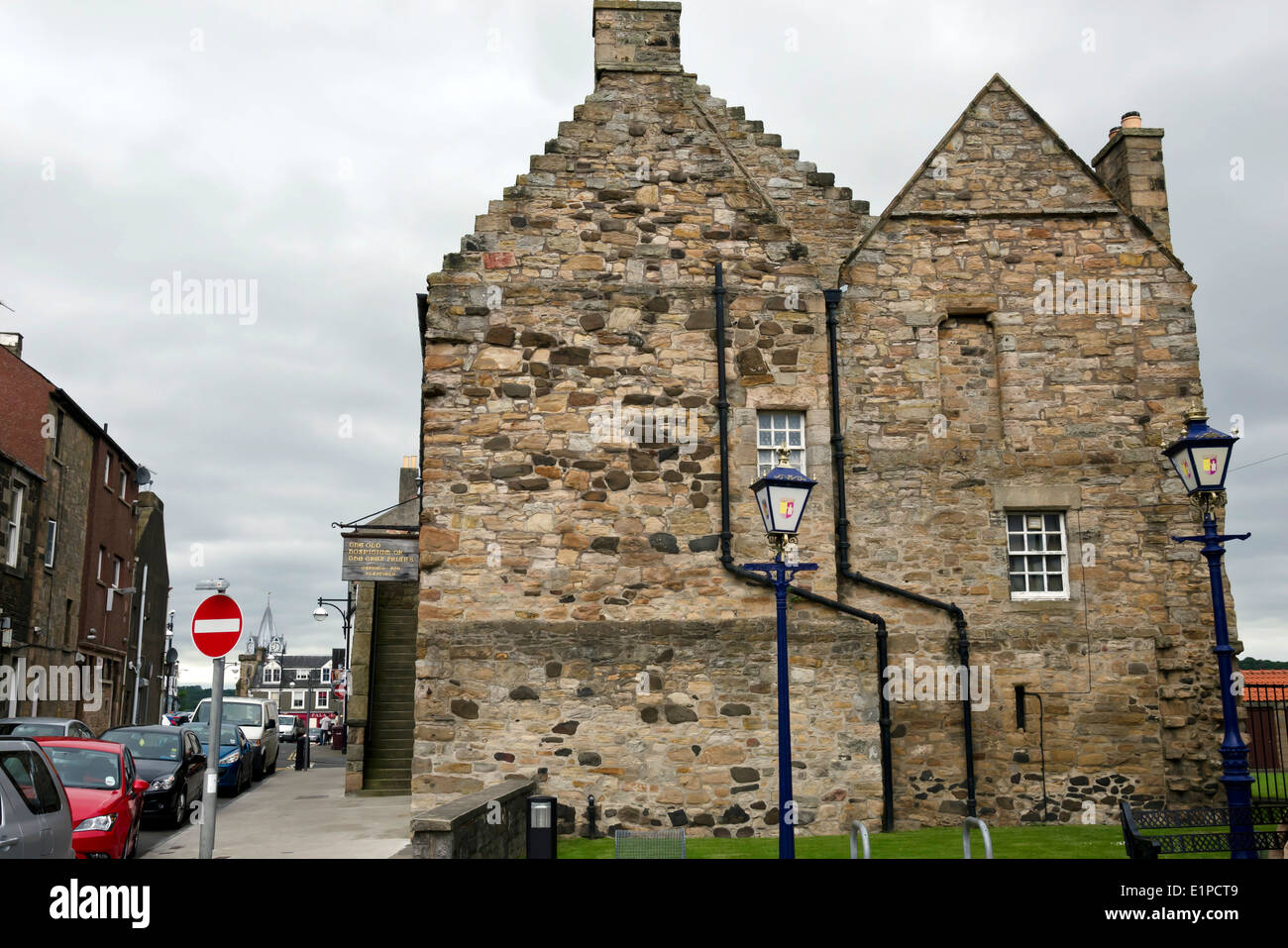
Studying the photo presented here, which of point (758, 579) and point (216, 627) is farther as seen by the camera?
point (758, 579)

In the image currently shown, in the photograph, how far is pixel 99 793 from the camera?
10.9 meters

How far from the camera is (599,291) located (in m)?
14.4

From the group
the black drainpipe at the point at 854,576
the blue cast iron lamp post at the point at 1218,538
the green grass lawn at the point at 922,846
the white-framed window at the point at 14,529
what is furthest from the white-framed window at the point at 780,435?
the white-framed window at the point at 14,529

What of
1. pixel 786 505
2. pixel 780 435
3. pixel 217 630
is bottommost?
pixel 217 630

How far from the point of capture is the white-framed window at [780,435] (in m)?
14.5

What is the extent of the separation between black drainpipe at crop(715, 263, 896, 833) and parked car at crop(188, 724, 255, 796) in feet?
35.2

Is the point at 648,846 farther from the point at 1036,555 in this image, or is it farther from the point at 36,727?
the point at 36,727

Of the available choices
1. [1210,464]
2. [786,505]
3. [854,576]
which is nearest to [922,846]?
[854,576]

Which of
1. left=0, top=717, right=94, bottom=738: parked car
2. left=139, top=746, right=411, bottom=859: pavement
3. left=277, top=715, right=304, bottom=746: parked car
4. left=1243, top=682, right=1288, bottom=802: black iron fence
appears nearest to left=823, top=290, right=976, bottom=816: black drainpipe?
left=1243, top=682, right=1288, bottom=802: black iron fence

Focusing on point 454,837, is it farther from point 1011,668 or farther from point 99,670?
point 99,670

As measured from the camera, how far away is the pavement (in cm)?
1200

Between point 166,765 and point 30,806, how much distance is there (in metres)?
8.99

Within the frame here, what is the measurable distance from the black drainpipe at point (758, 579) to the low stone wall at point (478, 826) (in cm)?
395
